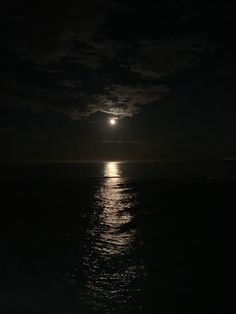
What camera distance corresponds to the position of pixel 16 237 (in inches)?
1081

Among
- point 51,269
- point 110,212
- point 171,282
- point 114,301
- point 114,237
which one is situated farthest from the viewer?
point 110,212

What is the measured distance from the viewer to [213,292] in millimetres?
15828

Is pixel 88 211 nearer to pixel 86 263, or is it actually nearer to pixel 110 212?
pixel 110 212

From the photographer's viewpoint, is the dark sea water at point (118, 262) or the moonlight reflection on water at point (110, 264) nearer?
the dark sea water at point (118, 262)

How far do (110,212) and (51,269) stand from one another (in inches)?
823

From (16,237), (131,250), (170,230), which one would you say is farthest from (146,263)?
(16,237)

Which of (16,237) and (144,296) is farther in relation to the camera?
(16,237)

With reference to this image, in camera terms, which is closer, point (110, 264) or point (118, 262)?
point (110, 264)

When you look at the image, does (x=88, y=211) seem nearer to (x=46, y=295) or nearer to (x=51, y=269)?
(x=51, y=269)

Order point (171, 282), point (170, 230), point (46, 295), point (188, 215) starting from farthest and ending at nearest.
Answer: point (188, 215), point (170, 230), point (171, 282), point (46, 295)

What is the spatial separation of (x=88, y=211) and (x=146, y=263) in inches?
860

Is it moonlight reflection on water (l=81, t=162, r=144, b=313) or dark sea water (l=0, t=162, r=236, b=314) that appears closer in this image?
dark sea water (l=0, t=162, r=236, b=314)

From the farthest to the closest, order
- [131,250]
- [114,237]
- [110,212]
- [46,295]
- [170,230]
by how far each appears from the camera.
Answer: [110,212]
[170,230]
[114,237]
[131,250]
[46,295]

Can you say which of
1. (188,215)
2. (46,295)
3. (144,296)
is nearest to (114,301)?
(144,296)
